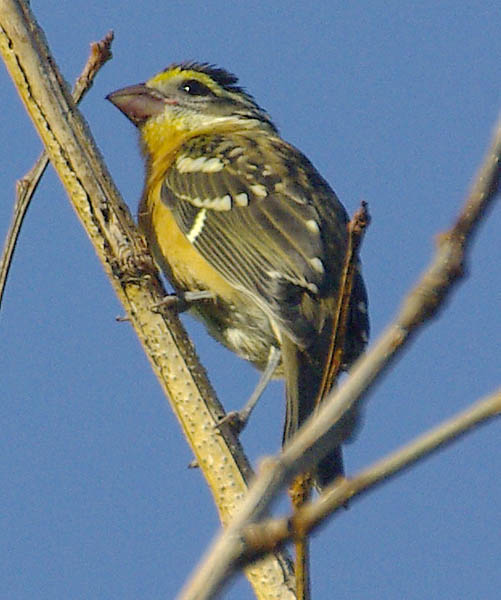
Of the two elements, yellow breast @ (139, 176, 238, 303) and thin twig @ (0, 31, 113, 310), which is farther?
yellow breast @ (139, 176, 238, 303)

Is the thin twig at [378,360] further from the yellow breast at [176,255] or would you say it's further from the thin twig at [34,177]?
the yellow breast at [176,255]

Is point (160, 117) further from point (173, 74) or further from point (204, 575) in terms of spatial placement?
point (204, 575)

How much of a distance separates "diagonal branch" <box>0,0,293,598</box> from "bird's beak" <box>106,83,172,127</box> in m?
2.25

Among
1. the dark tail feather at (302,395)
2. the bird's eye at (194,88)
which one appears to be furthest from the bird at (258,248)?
the bird's eye at (194,88)

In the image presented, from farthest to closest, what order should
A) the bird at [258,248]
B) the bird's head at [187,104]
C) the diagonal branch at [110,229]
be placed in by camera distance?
the bird's head at [187,104]
the bird at [258,248]
the diagonal branch at [110,229]

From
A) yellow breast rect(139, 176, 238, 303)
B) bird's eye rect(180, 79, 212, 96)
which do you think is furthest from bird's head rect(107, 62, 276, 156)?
yellow breast rect(139, 176, 238, 303)

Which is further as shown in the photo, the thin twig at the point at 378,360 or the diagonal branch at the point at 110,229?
the diagonal branch at the point at 110,229

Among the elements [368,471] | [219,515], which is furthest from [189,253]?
[368,471]

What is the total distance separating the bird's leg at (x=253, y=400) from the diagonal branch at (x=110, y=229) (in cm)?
6

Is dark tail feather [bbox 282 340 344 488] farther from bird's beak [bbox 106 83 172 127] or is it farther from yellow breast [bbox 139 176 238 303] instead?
bird's beak [bbox 106 83 172 127]

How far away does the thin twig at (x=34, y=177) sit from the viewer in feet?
11.4

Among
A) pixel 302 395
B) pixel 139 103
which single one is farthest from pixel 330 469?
pixel 139 103

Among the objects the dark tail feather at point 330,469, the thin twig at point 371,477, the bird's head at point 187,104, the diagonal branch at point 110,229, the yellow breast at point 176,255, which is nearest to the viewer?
the thin twig at point 371,477

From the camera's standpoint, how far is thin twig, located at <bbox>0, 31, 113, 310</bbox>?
3486mm
